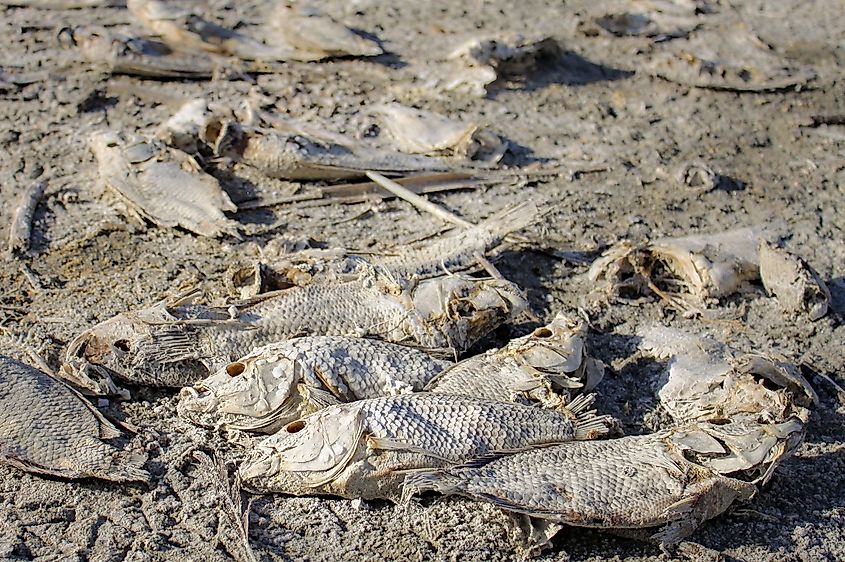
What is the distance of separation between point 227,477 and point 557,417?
1375mm

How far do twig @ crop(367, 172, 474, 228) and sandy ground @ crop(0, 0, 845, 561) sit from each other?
61 millimetres

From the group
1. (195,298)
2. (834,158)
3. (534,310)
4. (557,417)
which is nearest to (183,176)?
(195,298)

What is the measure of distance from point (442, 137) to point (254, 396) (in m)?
2.87

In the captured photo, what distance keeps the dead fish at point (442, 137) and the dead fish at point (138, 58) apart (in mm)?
1623

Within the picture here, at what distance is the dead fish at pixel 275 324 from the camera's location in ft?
13.8

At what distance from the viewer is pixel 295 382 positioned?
3.94 m

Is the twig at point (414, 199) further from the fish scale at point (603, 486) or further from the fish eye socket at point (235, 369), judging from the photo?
the fish scale at point (603, 486)

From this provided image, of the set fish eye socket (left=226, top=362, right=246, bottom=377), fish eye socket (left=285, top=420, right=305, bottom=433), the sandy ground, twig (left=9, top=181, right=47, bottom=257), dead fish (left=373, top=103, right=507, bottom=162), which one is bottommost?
twig (left=9, top=181, right=47, bottom=257)

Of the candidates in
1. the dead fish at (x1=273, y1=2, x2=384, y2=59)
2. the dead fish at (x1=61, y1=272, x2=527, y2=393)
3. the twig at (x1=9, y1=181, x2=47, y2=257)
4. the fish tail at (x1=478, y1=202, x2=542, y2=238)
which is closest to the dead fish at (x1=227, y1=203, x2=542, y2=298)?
the fish tail at (x1=478, y1=202, x2=542, y2=238)

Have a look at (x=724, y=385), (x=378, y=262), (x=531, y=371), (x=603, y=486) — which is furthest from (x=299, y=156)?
(x=603, y=486)

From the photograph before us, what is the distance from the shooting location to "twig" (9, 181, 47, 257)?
5180mm

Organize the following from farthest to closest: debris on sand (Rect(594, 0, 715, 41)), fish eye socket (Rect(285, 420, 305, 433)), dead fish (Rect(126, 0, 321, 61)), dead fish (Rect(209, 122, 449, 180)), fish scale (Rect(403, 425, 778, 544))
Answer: debris on sand (Rect(594, 0, 715, 41))
dead fish (Rect(126, 0, 321, 61))
dead fish (Rect(209, 122, 449, 180))
fish eye socket (Rect(285, 420, 305, 433))
fish scale (Rect(403, 425, 778, 544))

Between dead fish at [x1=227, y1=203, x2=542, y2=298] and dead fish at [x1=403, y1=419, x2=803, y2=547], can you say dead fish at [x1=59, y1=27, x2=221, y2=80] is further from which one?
dead fish at [x1=403, y1=419, x2=803, y2=547]

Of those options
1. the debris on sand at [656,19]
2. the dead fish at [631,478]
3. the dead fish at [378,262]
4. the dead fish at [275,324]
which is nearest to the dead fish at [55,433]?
the dead fish at [275,324]
